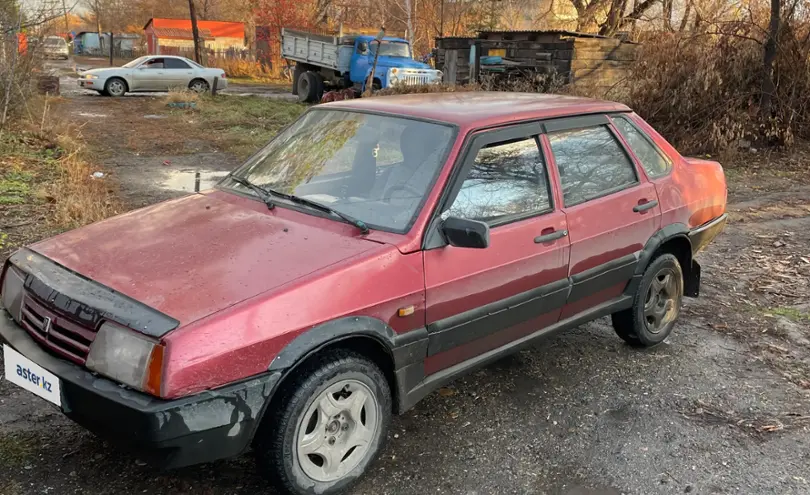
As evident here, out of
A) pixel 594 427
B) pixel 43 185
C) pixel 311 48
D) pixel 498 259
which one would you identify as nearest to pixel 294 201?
pixel 498 259

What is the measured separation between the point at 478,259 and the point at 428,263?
0.31 meters

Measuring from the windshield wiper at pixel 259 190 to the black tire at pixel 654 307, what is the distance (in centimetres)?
238

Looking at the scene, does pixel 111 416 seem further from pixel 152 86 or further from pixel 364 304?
pixel 152 86

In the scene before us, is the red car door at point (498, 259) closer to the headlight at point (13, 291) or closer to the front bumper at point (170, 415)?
the front bumper at point (170, 415)

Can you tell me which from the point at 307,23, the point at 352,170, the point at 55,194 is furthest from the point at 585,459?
the point at 307,23

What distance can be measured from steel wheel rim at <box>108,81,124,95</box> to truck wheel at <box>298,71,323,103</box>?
19.5ft

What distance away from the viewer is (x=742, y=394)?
388 centimetres

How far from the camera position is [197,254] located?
280 centimetres

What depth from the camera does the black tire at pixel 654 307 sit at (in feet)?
13.9

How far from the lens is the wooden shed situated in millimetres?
15438

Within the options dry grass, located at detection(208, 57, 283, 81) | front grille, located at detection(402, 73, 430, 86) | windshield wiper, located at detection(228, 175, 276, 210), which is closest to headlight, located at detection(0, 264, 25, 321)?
windshield wiper, located at detection(228, 175, 276, 210)

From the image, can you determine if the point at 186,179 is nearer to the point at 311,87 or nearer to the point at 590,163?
the point at 590,163

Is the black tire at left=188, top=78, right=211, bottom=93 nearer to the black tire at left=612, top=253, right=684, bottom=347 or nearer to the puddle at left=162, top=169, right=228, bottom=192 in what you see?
the puddle at left=162, top=169, right=228, bottom=192

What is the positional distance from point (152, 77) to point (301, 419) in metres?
22.0
